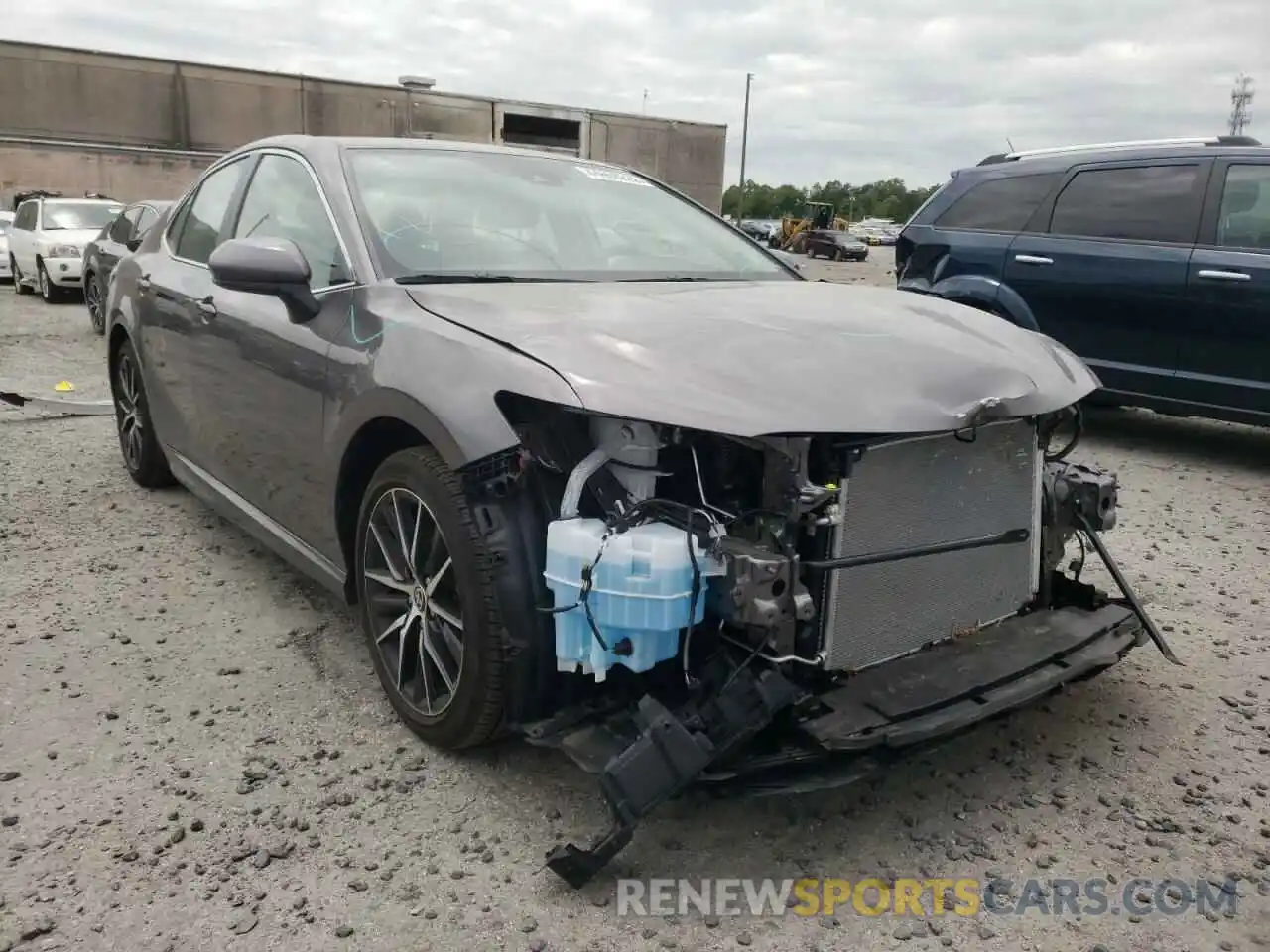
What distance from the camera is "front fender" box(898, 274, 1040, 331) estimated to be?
661 centimetres

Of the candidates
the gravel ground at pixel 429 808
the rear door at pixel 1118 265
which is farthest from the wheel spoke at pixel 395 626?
the rear door at pixel 1118 265

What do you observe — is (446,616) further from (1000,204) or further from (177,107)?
(177,107)

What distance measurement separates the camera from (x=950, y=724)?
2307 mm

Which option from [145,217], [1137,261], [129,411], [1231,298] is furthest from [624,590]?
[145,217]

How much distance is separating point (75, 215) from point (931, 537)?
626 inches

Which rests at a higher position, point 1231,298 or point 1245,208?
point 1245,208

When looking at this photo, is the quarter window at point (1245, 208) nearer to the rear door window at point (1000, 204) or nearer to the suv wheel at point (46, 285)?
the rear door window at point (1000, 204)

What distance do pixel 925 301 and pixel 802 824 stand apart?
1.66m

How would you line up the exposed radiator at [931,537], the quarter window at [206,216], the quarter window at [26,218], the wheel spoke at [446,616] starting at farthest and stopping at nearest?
1. the quarter window at [26,218]
2. the quarter window at [206,216]
3. the wheel spoke at [446,616]
4. the exposed radiator at [931,537]

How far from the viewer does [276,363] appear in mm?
3283

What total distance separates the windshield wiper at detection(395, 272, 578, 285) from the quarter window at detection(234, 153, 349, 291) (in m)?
0.23

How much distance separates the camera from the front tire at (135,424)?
489 centimetres

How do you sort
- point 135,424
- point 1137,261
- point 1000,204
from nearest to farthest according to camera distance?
point 135,424 → point 1137,261 → point 1000,204

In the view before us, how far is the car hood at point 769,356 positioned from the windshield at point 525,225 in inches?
9.1
